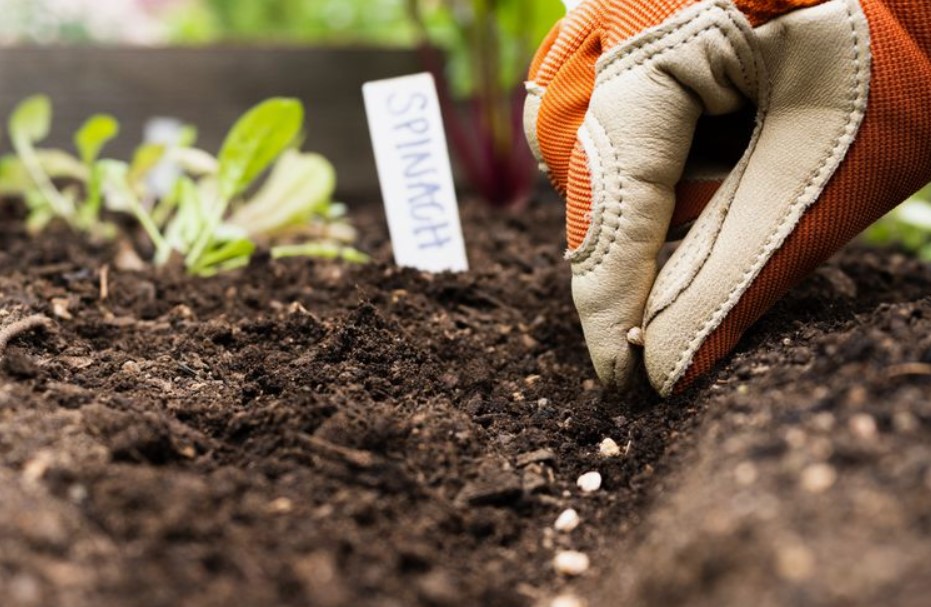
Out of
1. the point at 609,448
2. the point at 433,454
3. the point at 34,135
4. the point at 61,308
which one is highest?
the point at 34,135

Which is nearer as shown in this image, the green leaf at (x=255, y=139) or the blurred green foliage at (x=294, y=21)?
the green leaf at (x=255, y=139)

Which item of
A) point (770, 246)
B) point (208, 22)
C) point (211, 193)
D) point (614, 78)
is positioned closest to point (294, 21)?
point (208, 22)

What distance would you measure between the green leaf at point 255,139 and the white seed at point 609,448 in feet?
2.66

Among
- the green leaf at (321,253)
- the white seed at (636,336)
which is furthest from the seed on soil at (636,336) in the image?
the green leaf at (321,253)

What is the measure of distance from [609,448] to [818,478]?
38 cm

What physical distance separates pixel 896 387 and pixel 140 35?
375 centimetres

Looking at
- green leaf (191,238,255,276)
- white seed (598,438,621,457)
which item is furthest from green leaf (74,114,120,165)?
white seed (598,438,621,457)

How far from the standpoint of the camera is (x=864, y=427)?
74 centimetres

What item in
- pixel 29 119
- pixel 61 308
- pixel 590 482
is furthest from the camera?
pixel 29 119

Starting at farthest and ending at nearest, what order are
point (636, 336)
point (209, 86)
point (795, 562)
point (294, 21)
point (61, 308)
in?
point (294, 21), point (209, 86), point (61, 308), point (636, 336), point (795, 562)

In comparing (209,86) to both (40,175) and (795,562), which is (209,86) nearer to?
(40,175)

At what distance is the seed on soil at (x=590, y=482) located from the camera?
0.99m

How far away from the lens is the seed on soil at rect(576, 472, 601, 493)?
993 millimetres

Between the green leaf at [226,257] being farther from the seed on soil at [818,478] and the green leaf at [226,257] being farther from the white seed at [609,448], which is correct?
the seed on soil at [818,478]
